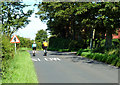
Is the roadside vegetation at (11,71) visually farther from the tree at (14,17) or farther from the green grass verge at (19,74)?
the tree at (14,17)

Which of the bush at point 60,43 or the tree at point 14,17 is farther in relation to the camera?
the bush at point 60,43

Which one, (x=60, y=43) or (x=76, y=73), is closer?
(x=76, y=73)

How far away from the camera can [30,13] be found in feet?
88.1

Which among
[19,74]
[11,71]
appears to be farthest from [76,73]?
[11,71]

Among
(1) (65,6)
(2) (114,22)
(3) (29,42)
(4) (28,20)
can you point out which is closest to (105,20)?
(2) (114,22)

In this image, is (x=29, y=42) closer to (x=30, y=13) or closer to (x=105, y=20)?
(x=30, y=13)

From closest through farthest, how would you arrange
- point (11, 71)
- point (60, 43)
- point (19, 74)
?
point (19, 74), point (11, 71), point (60, 43)

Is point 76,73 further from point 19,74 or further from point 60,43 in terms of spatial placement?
point 60,43

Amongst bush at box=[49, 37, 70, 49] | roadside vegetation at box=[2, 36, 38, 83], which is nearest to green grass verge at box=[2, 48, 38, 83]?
roadside vegetation at box=[2, 36, 38, 83]

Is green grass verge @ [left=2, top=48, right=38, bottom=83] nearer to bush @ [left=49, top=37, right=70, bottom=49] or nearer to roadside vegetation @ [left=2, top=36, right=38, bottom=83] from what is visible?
roadside vegetation @ [left=2, top=36, right=38, bottom=83]

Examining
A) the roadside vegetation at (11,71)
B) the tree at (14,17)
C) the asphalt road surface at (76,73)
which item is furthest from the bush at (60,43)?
the roadside vegetation at (11,71)

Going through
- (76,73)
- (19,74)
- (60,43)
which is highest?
(19,74)

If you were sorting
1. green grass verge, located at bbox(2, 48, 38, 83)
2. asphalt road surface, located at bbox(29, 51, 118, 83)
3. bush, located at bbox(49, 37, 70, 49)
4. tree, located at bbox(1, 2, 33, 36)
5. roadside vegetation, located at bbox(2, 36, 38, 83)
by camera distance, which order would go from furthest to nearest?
bush, located at bbox(49, 37, 70, 49), tree, located at bbox(1, 2, 33, 36), asphalt road surface, located at bbox(29, 51, 118, 83), roadside vegetation, located at bbox(2, 36, 38, 83), green grass verge, located at bbox(2, 48, 38, 83)

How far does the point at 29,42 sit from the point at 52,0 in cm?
3578
